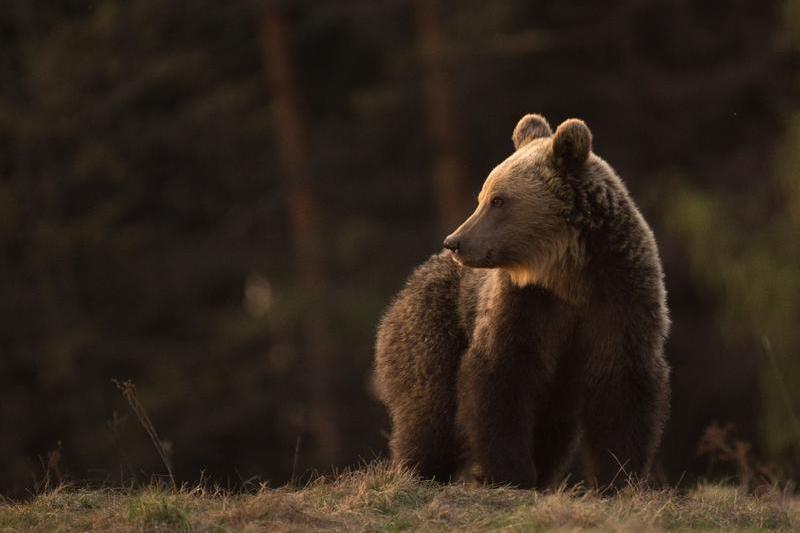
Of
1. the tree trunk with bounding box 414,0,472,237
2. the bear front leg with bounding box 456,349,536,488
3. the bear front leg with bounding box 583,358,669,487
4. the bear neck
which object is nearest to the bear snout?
the bear neck

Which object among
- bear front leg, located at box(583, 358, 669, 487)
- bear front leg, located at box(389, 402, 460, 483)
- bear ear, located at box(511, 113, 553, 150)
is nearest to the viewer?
bear front leg, located at box(583, 358, 669, 487)

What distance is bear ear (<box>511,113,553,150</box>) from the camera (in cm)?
864

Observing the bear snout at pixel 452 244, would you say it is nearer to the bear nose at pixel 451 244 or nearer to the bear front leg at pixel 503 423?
the bear nose at pixel 451 244

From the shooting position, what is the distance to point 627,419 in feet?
24.9

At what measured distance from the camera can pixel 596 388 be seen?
7.67 metres

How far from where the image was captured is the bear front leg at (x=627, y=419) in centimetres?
758

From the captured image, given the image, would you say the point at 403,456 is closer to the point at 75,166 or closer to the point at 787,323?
the point at 787,323

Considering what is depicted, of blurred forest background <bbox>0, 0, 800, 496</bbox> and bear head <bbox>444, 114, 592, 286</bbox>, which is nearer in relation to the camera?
bear head <bbox>444, 114, 592, 286</bbox>

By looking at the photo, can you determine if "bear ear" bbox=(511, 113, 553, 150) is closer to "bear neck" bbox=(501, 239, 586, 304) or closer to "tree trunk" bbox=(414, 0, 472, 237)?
"bear neck" bbox=(501, 239, 586, 304)

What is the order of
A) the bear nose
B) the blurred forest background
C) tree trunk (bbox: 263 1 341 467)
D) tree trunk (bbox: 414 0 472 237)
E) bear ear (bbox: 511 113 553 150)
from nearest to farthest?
the bear nose
bear ear (bbox: 511 113 553 150)
tree trunk (bbox: 414 0 472 237)
the blurred forest background
tree trunk (bbox: 263 1 341 467)

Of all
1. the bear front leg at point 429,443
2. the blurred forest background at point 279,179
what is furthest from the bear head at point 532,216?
the blurred forest background at point 279,179

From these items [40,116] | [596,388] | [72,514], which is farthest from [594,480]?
[40,116]

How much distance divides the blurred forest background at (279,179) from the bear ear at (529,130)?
12288 millimetres

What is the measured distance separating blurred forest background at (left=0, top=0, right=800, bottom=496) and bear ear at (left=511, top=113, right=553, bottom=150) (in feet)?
40.3
